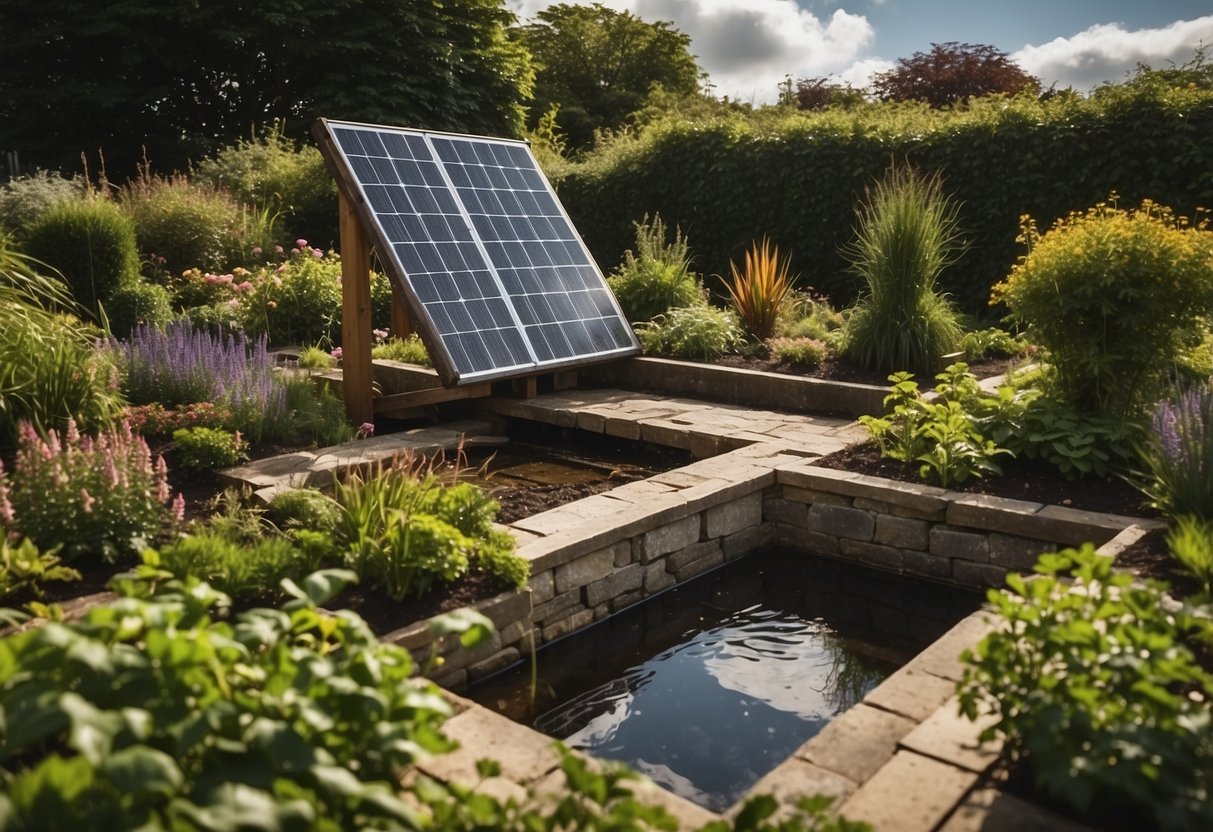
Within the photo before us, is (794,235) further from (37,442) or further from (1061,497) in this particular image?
(37,442)

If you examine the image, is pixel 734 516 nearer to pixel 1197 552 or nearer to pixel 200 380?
pixel 1197 552

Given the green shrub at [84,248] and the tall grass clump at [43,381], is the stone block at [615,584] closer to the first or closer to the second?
the tall grass clump at [43,381]

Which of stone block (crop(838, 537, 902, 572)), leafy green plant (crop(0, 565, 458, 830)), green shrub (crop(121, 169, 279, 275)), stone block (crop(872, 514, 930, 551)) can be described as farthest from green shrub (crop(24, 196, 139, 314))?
leafy green plant (crop(0, 565, 458, 830))

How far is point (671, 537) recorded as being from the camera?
4910 millimetres

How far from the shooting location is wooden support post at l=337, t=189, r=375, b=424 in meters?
6.47

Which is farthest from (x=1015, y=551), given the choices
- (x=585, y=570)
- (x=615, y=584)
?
(x=585, y=570)

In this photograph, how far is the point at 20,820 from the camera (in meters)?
1.67

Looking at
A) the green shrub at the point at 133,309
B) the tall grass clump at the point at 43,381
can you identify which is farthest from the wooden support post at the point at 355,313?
the green shrub at the point at 133,309

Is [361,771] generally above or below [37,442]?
below

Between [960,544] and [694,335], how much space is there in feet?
12.3

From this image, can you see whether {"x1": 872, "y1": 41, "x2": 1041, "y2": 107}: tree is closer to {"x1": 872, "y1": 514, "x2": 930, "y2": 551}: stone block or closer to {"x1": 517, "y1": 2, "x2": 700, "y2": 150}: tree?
{"x1": 517, "y1": 2, "x2": 700, "y2": 150}: tree

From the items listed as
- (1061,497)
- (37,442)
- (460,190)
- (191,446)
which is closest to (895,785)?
(1061,497)

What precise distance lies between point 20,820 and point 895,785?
6.47 feet

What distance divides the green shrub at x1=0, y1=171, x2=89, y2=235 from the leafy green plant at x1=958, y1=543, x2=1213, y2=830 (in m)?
10.9
